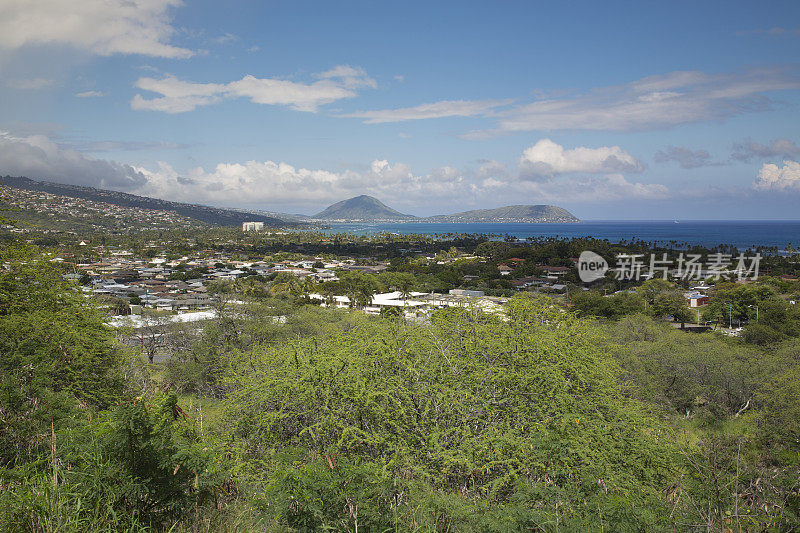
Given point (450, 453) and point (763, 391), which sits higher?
point (450, 453)

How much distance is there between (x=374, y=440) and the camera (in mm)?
6391

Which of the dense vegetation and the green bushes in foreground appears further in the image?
the green bushes in foreground

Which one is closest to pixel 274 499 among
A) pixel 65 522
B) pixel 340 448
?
pixel 65 522

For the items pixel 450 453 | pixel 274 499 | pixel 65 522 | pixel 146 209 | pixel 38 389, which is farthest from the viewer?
pixel 146 209

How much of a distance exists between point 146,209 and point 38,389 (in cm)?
20817

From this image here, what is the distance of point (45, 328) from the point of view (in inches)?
344

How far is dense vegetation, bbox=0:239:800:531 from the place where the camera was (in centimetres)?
339

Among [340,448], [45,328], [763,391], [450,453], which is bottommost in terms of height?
[763,391]

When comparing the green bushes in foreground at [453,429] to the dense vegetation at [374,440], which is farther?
the green bushes in foreground at [453,429]

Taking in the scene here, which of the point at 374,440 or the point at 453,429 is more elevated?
the point at 453,429

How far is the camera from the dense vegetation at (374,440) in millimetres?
3389

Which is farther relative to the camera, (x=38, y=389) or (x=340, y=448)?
(x=340, y=448)

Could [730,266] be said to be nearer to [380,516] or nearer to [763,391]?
[763,391]

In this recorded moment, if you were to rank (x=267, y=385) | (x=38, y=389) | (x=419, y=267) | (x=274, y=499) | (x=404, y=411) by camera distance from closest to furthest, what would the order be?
(x=274, y=499) < (x=38, y=389) < (x=404, y=411) < (x=267, y=385) < (x=419, y=267)
